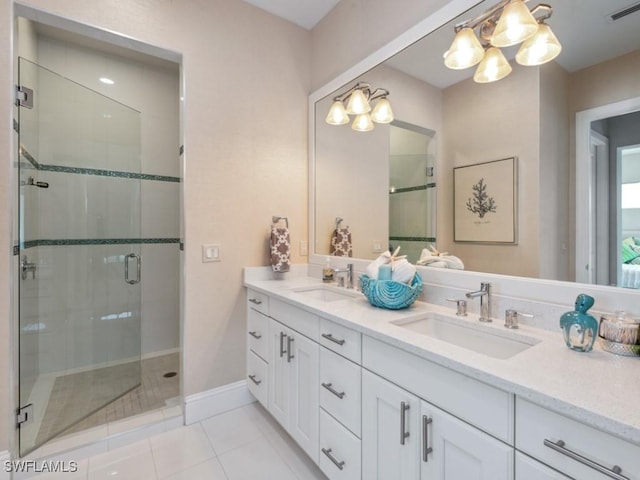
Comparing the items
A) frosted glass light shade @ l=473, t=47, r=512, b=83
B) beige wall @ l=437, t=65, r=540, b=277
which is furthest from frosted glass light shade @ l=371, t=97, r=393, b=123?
frosted glass light shade @ l=473, t=47, r=512, b=83

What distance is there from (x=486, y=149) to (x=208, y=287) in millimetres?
1766

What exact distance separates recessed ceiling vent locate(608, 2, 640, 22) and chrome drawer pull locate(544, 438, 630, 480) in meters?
1.29

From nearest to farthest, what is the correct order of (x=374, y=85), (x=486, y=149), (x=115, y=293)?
1. (x=486, y=149)
2. (x=374, y=85)
3. (x=115, y=293)

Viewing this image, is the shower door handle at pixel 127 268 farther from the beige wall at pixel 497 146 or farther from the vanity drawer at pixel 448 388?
the beige wall at pixel 497 146

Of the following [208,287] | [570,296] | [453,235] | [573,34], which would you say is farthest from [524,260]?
[208,287]

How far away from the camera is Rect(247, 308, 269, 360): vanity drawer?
193 cm

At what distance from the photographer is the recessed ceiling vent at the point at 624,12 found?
98 cm

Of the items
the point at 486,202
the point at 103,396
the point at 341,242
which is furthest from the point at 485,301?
the point at 103,396

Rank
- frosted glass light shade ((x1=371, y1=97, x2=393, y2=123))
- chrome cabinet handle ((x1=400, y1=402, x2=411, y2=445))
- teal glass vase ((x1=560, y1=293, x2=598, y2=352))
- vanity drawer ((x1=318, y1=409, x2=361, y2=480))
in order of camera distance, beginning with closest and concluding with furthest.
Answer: teal glass vase ((x1=560, y1=293, x2=598, y2=352)) → chrome cabinet handle ((x1=400, y1=402, x2=411, y2=445)) → vanity drawer ((x1=318, y1=409, x2=361, y2=480)) → frosted glass light shade ((x1=371, y1=97, x2=393, y2=123))

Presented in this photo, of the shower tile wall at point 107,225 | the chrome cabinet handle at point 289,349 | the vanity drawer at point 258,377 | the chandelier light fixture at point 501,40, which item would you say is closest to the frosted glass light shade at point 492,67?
the chandelier light fixture at point 501,40

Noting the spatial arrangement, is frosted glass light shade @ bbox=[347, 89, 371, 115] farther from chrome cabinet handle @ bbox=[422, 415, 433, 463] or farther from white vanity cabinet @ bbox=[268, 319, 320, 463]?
chrome cabinet handle @ bbox=[422, 415, 433, 463]

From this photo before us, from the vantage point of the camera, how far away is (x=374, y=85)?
1916mm

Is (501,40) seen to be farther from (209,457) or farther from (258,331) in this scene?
(209,457)

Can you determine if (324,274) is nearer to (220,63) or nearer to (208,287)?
(208,287)
